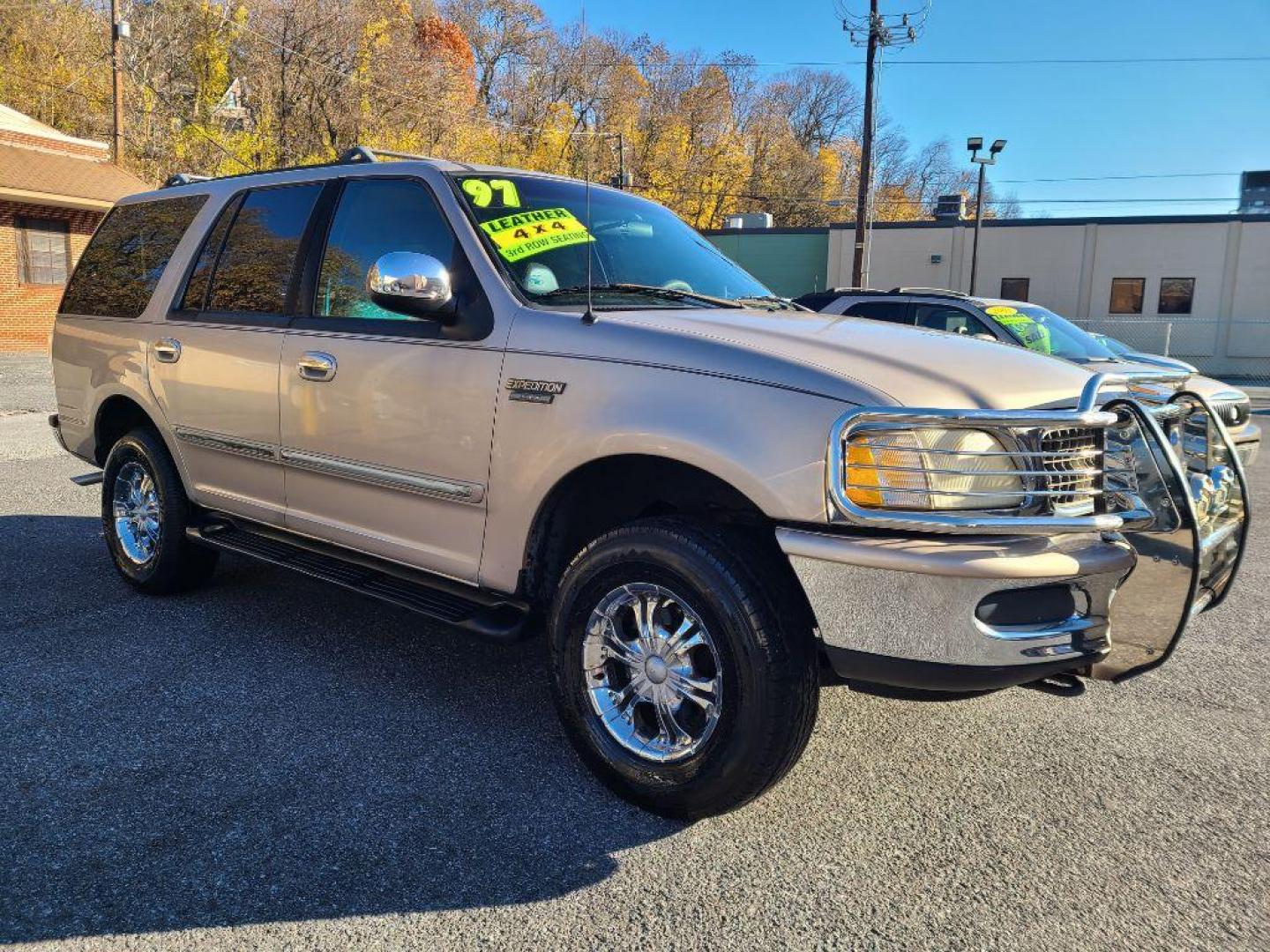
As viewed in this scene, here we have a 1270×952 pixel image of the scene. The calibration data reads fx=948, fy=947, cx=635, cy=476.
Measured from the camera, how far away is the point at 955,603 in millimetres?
2438

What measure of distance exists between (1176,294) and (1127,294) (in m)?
1.49

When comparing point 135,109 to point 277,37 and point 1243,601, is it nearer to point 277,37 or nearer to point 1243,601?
point 277,37

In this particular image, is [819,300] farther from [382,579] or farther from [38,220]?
[38,220]

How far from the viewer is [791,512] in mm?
2592


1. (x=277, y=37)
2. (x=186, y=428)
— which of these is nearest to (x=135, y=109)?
(x=277, y=37)

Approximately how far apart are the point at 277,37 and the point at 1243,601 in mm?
39799

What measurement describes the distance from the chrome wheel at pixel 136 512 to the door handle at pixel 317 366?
1604 mm

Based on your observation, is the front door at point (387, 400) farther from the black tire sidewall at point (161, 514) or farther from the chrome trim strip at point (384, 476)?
→ the black tire sidewall at point (161, 514)

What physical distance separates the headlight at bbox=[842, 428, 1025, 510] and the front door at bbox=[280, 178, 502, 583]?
134 centimetres

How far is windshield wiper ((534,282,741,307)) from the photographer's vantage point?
3.49 m

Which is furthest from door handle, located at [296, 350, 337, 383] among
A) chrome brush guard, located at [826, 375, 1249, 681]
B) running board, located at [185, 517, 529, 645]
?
chrome brush guard, located at [826, 375, 1249, 681]

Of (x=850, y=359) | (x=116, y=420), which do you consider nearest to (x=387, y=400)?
(x=850, y=359)

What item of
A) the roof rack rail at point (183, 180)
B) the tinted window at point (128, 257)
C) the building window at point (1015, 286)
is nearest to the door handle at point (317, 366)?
the tinted window at point (128, 257)

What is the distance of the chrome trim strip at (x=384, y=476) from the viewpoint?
3.41 metres
